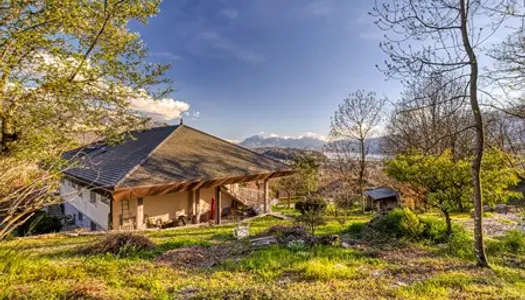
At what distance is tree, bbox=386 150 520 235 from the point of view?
6.48m

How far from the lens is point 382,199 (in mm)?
20062

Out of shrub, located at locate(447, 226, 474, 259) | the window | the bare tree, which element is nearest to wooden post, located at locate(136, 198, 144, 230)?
the window

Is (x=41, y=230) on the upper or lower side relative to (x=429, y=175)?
lower

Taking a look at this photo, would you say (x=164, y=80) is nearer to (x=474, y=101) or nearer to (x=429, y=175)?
(x=474, y=101)

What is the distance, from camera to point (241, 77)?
811 inches

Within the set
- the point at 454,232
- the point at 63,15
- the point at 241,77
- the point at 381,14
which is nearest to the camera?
the point at 63,15

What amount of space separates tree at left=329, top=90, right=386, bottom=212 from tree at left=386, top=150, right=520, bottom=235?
9.92 metres

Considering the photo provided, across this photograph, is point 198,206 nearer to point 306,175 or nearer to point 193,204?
point 193,204

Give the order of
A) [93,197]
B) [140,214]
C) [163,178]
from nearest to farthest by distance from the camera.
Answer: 1. [163,178]
2. [140,214]
3. [93,197]

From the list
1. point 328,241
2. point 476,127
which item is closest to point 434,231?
point 328,241

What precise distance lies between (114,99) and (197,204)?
962 centimetres

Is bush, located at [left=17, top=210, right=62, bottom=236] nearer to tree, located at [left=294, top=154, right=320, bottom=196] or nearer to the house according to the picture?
the house

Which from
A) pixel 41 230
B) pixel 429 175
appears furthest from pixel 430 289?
pixel 41 230

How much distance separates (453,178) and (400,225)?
1.96 meters
